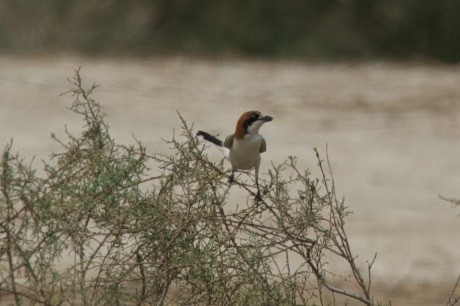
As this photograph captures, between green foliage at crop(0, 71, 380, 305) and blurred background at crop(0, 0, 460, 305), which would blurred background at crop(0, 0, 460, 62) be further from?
green foliage at crop(0, 71, 380, 305)

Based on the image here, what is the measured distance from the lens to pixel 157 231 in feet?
19.6

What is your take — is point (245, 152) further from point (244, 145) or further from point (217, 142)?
point (217, 142)

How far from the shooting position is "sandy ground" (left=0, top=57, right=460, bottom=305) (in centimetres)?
1166

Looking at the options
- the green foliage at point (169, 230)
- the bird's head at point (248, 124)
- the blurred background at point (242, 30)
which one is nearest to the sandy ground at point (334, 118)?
the blurred background at point (242, 30)

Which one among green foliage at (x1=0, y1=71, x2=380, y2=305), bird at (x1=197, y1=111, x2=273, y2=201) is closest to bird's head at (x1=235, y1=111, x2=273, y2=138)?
bird at (x1=197, y1=111, x2=273, y2=201)

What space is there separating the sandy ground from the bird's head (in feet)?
10.9

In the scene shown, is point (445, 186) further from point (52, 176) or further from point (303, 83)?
point (52, 176)

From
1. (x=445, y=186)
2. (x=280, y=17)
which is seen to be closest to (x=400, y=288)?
(x=445, y=186)

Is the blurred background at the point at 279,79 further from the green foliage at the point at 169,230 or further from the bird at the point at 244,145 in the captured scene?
the green foliage at the point at 169,230

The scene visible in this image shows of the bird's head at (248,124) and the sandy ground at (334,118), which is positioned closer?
the bird's head at (248,124)

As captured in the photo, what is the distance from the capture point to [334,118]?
620 inches

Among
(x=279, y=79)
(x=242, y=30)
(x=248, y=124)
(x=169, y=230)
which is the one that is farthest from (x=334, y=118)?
(x=169, y=230)

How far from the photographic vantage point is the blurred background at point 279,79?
1380cm

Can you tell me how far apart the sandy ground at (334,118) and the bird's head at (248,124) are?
333cm
